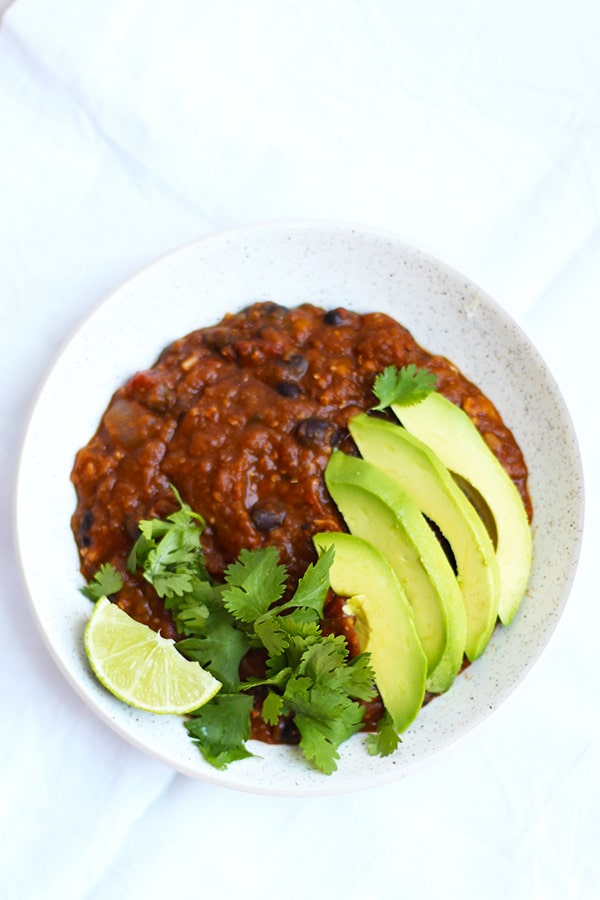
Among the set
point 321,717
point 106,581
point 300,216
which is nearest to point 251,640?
point 321,717

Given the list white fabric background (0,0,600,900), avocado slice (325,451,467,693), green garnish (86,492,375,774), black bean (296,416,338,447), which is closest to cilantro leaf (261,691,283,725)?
green garnish (86,492,375,774)

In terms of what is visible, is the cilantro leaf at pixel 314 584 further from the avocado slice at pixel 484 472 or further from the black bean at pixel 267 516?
the avocado slice at pixel 484 472

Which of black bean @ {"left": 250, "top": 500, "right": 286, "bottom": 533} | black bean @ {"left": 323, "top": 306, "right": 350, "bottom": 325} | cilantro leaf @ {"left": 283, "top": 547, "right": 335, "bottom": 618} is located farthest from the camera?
black bean @ {"left": 323, "top": 306, "right": 350, "bottom": 325}

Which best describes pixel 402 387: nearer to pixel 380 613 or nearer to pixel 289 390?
pixel 289 390

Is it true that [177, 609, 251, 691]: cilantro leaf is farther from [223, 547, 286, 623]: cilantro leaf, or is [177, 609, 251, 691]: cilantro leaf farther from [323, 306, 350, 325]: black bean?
[323, 306, 350, 325]: black bean

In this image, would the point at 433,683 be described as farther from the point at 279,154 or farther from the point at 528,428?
the point at 279,154

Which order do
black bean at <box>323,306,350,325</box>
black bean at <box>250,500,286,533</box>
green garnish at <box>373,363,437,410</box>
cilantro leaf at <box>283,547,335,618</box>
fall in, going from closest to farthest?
cilantro leaf at <box>283,547,335,618</box>, black bean at <box>250,500,286,533</box>, green garnish at <box>373,363,437,410</box>, black bean at <box>323,306,350,325</box>

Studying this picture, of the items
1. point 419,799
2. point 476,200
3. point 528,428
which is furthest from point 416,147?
point 419,799
